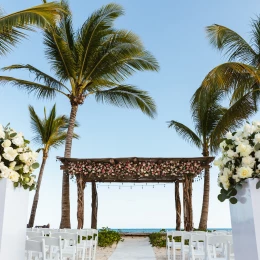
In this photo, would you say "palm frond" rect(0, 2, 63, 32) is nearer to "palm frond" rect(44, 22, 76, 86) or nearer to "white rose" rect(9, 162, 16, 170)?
"palm frond" rect(44, 22, 76, 86)

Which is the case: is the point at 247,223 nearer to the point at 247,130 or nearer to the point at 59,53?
the point at 247,130

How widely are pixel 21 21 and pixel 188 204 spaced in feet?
24.7

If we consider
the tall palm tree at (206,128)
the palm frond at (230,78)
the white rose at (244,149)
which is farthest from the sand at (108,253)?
the white rose at (244,149)

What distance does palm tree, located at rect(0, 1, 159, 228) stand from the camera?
11797 millimetres

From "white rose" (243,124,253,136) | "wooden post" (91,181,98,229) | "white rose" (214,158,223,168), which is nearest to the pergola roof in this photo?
"wooden post" (91,181,98,229)

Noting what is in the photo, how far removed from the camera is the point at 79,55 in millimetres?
11883

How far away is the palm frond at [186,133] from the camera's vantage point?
14.6 metres

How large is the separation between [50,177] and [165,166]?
9.04m

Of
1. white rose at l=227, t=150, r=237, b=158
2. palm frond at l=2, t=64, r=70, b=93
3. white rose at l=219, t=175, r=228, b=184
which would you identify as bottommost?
white rose at l=219, t=175, r=228, b=184

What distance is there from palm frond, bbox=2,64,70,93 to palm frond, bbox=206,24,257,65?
5.62m

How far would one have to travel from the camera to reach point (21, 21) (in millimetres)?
7238

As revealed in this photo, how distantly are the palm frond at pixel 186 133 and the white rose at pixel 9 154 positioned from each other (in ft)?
41.7

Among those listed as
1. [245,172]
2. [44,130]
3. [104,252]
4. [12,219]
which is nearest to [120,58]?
[44,130]

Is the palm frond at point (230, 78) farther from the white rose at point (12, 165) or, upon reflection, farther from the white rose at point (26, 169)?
the white rose at point (12, 165)
